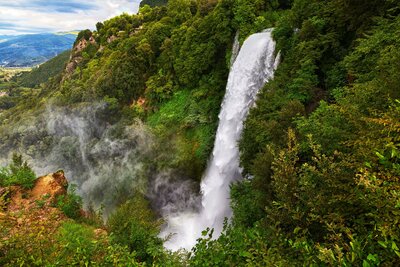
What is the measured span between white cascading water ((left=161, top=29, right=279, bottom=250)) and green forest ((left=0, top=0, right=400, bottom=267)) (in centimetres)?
136

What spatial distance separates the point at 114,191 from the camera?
19766 mm

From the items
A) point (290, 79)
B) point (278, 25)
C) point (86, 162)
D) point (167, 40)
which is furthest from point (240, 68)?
point (86, 162)

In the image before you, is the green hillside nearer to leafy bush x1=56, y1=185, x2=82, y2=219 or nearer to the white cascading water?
the white cascading water

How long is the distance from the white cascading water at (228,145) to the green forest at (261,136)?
1356mm

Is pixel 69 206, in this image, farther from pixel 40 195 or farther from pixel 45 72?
pixel 45 72

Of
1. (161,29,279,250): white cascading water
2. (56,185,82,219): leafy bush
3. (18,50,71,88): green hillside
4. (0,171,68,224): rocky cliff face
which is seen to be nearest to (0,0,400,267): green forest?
(56,185,82,219): leafy bush

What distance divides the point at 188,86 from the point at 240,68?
7950 mm

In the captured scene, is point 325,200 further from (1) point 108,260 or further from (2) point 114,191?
(2) point 114,191

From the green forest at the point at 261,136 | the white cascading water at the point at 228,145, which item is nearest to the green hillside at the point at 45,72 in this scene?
the green forest at the point at 261,136

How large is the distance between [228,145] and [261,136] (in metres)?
6.16

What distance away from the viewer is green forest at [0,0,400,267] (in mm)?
3326

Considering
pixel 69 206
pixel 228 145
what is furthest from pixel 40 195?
pixel 228 145

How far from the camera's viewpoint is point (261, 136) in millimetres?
10586

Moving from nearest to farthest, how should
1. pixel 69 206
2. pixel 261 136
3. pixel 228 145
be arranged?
pixel 261 136 < pixel 69 206 < pixel 228 145
